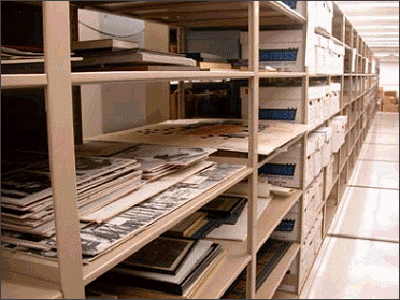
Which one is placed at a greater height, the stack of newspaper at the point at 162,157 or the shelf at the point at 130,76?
the shelf at the point at 130,76

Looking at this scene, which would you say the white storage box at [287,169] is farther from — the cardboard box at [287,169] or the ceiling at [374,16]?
the ceiling at [374,16]

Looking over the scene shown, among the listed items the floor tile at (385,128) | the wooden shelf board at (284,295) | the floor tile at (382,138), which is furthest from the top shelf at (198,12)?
the floor tile at (385,128)

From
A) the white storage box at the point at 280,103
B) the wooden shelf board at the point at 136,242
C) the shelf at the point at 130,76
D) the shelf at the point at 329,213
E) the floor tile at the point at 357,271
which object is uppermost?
the shelf at the point at 130,76

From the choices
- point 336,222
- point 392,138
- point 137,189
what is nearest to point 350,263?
point 336,222

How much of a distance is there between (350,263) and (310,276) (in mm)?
459

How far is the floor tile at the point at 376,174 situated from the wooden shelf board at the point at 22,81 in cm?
522

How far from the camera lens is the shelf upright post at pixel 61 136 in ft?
2.08

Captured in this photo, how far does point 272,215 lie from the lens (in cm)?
207

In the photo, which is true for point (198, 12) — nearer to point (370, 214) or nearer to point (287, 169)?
point (287, 169)

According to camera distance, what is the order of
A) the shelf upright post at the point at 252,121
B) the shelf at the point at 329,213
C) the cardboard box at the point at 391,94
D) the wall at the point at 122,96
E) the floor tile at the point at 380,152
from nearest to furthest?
1. the shelf upright post at the point at 252,121
2. the wall at the point at 122,96
3. the shelf at the point at 329,213
4. the floor tile at the point at 380,152
5. the cardboard box at the point at 391,94

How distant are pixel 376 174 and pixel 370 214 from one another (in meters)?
1.76

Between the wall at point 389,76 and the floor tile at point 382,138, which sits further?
the wall at point 389,76

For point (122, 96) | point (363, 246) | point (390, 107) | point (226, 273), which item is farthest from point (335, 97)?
point (390, 107)

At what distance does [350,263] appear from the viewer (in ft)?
10.7
